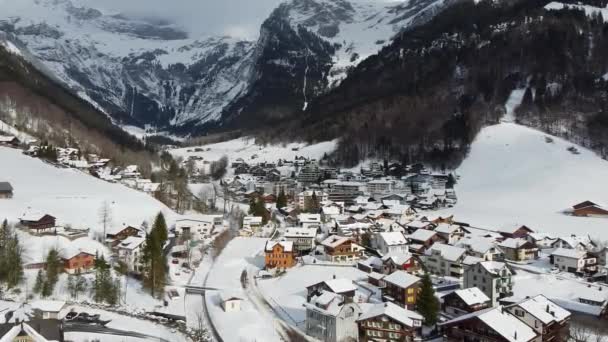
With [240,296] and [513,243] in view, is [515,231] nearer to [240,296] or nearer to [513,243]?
[513,243]

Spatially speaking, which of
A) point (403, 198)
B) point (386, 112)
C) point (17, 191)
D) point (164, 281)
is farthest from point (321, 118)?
point (164, 281)

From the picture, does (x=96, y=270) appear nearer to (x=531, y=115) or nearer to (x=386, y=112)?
(x=531, y=115)

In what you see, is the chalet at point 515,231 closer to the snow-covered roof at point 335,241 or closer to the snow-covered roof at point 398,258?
the snow-covered roof at point 398,258

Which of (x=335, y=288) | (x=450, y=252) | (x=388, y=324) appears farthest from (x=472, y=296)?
(x=450, y=252)

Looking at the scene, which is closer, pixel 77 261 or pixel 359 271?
pixel 77 261

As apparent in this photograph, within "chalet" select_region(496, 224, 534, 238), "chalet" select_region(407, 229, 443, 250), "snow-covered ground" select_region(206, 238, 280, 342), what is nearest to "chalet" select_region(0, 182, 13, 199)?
"snow-covered ground" select_region(206, 238, 280, 342)

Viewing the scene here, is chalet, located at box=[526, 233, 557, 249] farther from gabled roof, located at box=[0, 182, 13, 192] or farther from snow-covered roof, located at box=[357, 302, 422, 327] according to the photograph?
gabled roof, located at box=[0, 182, 13, 192]
